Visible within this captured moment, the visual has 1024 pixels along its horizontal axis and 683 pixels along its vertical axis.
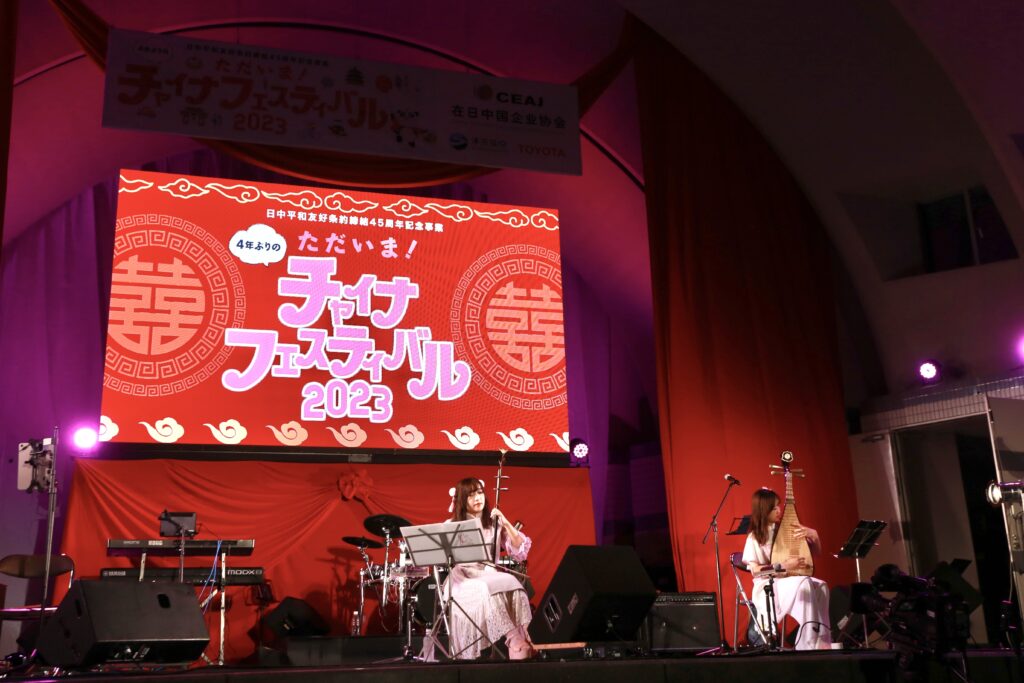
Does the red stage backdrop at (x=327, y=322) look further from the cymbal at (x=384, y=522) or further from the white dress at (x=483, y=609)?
the white dress at (x=483, y=609)

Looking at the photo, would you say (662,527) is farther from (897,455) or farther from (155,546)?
(155,546)

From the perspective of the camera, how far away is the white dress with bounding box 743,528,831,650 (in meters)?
6.16

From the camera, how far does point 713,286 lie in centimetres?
815

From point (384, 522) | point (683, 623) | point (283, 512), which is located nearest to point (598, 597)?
point (683, 623)

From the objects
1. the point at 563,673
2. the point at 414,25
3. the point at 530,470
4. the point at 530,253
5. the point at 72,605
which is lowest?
the point at 563,673

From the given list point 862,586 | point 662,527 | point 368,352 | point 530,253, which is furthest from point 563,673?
point 662,527

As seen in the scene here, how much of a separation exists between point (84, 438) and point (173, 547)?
7.31 ft

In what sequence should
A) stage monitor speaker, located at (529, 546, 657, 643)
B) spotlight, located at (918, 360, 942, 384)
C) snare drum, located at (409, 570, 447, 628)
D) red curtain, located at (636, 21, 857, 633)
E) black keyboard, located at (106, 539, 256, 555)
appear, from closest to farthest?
stage monitor speaker, located at (529, 546, 657, 643), snare drum, located at (409, 570, 447, 628), black keyboard, located at (106, 539, 256, 555), red curtain, located at (636, 21, 857, 633), spotlight, located at (918, 360, 942, 384)

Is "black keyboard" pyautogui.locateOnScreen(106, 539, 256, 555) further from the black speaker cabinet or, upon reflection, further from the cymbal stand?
the black speaker cabinet

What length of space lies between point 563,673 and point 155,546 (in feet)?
13.1

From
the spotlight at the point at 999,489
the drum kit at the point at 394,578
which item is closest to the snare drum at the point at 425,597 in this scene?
the drum kit at the point at 394,578

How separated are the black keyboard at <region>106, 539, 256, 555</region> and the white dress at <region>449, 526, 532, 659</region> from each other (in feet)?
7.31

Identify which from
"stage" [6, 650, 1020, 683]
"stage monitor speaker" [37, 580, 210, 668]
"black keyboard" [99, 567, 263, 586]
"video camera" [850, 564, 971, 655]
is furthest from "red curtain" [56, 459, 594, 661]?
"video camera" [850, 564, 971, 655]

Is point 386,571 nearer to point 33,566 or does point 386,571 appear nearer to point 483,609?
point 483,609
